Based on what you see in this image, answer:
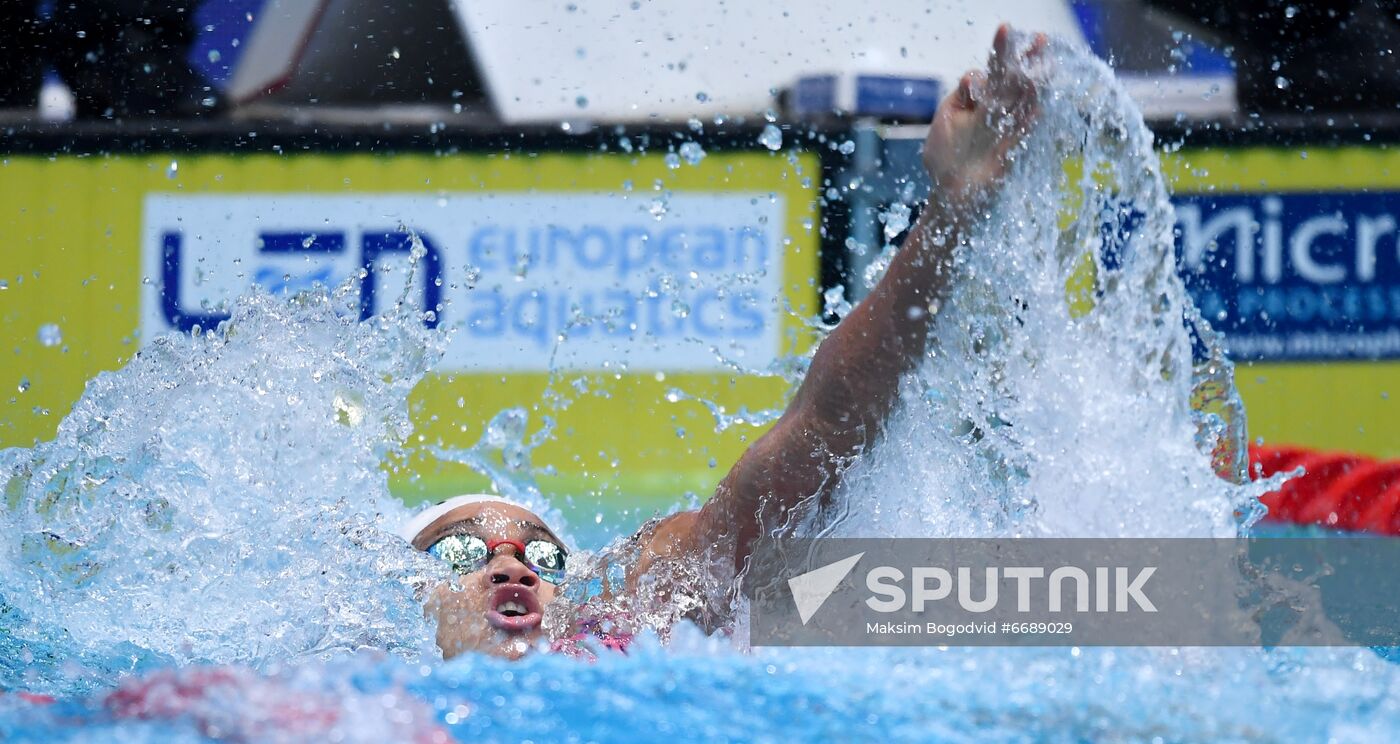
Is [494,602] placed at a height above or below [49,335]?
below

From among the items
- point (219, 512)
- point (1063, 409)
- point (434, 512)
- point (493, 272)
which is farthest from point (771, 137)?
point (219, 512)

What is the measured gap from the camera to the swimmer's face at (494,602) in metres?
2.07

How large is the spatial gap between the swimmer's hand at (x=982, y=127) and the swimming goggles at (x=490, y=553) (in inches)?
33.9

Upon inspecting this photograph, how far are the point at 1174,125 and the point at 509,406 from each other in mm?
2285

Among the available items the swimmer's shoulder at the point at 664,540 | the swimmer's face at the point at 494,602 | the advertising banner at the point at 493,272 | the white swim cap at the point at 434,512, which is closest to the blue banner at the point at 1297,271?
the advertising banner at the point at 493,272

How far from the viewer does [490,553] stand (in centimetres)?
226

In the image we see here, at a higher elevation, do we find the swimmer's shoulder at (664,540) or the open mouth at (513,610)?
the swimmer's shoulder at (664,540)

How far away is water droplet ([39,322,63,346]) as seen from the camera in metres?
4.46

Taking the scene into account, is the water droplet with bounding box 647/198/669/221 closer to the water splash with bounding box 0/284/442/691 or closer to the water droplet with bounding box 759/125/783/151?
the water droplet with bounding box 759/125/783/151

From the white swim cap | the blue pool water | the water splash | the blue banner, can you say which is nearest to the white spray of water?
the blue pool water

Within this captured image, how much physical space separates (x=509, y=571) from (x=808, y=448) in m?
0.50

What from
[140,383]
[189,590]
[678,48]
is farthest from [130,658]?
[678,48]

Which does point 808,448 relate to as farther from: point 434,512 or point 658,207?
point 658,207

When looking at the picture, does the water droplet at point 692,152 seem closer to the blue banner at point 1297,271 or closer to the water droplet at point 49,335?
the blue banner at point 1297,271
